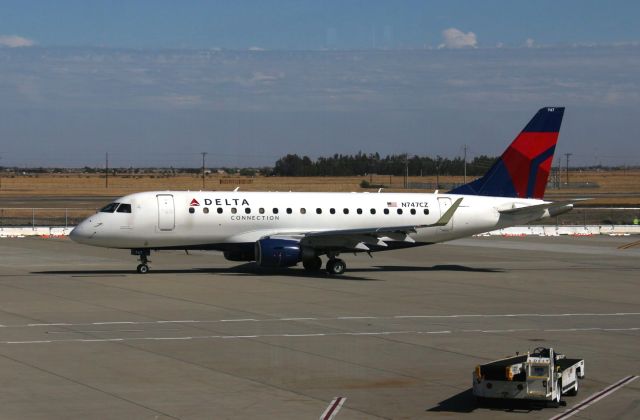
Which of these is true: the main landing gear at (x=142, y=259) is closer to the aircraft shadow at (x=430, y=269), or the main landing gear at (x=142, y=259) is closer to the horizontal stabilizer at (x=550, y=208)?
the aircraft shadow at (x=430, y=269)

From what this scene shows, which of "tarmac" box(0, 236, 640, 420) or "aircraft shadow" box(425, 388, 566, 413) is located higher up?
"tarmac" box(0, 236, 640, 420)

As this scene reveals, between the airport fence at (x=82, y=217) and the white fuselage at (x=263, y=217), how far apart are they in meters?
34.0

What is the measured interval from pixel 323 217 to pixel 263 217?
8.97ft

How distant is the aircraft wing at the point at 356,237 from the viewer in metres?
42.9

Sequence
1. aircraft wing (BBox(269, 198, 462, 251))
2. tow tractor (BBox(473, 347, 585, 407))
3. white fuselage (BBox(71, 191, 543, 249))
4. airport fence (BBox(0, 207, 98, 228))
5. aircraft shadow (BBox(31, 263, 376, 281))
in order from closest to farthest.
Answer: tow tractor (BBox(473, 347, 585, 407)) → white fuselage (BBox(71, 191, 543, 249)) → aircraft wing (BBox(269, 198, 462, 251)) → aircraft shadow (BBox(31, 263, 376, 281)) → airport fence (BBox(0, 207, 98, 228))

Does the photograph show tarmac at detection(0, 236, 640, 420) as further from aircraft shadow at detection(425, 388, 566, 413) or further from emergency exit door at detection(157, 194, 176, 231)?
emergency exit door at detection(157, 194, 176, 231)

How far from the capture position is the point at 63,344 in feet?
83.2

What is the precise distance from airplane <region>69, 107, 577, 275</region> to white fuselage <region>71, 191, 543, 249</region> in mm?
41

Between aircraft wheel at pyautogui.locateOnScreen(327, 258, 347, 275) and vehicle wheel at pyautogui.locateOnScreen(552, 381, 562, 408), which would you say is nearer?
vehicle wheel at pyautogui.locateOnScreen(552, 381, 562, 408)

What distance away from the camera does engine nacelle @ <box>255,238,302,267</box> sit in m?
42.3

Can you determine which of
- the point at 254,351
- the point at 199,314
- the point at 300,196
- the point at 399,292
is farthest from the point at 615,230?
the point at 254,351

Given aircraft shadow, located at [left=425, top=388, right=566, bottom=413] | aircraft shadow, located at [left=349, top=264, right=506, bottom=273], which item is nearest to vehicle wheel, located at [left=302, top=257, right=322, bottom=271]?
aircraft shadow, located at [left=349, top=264, right=506, bottom=273]

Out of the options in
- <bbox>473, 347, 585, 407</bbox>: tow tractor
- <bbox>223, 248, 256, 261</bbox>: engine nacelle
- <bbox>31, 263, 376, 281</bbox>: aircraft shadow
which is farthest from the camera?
<bbox>223, 248, 256, 261</bbox>: engine nacelle

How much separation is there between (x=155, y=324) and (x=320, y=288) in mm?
11009
